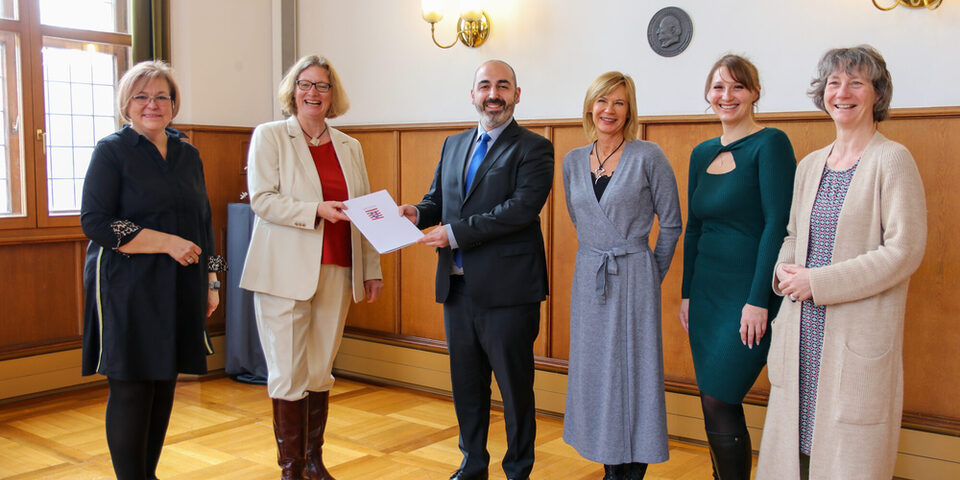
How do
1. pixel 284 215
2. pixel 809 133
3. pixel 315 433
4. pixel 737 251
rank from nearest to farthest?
pixel 737 251 < pixel 284 215 < pixel 315 433 < pixel 809 133

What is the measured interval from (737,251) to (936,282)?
129cm

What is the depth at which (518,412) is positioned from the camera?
3.20 metres

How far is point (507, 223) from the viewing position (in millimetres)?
3082

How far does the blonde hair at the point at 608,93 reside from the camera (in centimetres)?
301

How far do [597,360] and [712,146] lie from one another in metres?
0.90

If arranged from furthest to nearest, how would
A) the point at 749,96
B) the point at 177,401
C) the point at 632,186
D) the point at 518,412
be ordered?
the point at 177,401, the point at 518,412, the point at 632,186, the point at 749,96

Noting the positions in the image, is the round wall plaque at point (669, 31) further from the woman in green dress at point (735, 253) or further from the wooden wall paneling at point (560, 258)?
the woman in green dress at point (735, 253)

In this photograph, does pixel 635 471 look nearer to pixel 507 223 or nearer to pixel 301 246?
pixel 507 223

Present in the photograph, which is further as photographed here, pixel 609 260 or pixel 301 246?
pixel 301 246

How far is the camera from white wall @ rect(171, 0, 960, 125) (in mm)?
3561

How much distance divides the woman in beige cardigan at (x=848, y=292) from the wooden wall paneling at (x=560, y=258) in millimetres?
2080

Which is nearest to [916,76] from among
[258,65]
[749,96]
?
[749,96]

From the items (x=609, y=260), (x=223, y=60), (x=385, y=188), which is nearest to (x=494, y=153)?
(x=609, y=260)

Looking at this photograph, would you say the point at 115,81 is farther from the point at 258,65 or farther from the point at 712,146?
the point at 712,146
